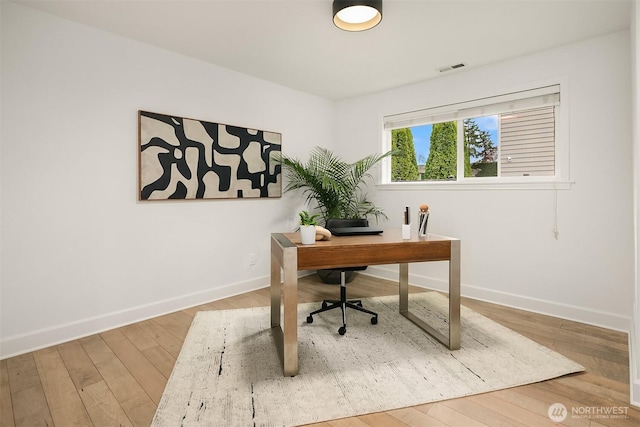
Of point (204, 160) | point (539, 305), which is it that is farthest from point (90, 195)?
point (539, 305)

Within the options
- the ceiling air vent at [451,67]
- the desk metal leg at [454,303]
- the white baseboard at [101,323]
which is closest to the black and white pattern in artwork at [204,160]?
the white baseboard at [101,323]

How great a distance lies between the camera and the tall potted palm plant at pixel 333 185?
3.77m

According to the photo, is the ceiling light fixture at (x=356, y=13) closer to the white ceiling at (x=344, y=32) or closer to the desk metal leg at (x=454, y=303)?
the white ceiling at (x=344, y=32)

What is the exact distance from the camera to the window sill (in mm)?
2885

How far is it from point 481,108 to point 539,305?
198cm

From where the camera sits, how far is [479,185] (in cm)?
333

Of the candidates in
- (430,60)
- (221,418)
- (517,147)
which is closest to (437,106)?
(430,60)

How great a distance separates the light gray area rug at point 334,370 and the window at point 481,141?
5.10 ft

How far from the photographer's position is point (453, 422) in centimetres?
151

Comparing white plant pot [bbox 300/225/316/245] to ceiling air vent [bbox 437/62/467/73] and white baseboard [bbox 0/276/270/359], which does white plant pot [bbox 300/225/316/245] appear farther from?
ceiling air vent [bbox 437/62/467/73]

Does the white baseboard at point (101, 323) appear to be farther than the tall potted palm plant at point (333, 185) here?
No

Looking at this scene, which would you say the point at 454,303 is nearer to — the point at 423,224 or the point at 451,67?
the point at 423,224

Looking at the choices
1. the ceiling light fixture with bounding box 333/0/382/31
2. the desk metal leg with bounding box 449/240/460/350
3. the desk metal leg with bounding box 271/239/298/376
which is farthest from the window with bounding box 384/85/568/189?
the desk metal leg with bounding box 271/239/298/376

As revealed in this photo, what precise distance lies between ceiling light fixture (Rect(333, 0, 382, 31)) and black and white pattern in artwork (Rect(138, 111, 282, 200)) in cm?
168
